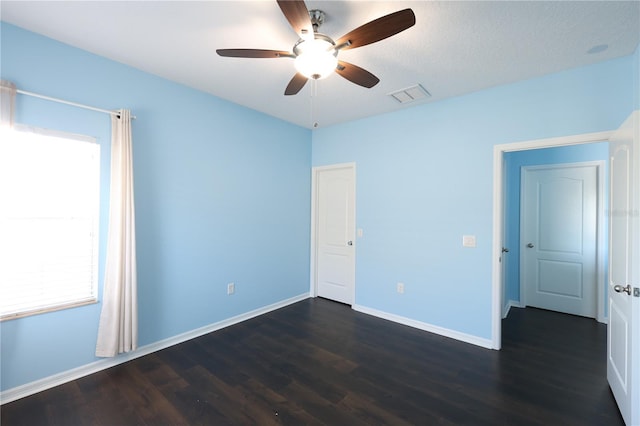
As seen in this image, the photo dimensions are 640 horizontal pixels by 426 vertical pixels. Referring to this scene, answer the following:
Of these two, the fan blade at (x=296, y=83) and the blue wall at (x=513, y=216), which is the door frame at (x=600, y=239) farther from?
the fan blade at (x=296, y=83)

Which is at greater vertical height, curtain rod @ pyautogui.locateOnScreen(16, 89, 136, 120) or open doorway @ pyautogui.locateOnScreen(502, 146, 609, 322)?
curtain rod @ pyautogui.locateOnScreen(16, 89, 136, 120)

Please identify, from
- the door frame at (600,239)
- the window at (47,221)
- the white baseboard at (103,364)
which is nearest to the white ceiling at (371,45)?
the window at (47,221)

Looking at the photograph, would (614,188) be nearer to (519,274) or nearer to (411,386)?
(411,386)

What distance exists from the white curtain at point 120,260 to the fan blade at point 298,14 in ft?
6.18

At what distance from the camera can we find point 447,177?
3223 millimetres

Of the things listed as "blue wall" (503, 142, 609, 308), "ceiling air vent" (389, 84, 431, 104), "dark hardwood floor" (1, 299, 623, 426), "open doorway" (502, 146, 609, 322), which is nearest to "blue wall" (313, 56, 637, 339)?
"ceiling air vent" (389, 84, 431, 104)

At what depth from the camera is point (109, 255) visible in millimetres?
2365

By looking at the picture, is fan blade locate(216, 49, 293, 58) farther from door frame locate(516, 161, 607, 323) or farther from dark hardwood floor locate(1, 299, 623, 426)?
door frame locate(516, 161, 607, 323)

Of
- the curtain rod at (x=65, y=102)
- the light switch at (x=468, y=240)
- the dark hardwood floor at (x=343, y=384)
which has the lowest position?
the dark hardwood floor at (x=343, y=384)

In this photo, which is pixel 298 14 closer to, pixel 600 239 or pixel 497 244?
pixel 497 244

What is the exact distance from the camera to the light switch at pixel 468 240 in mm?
3031

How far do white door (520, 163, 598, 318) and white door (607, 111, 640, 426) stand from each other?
78.4 inches

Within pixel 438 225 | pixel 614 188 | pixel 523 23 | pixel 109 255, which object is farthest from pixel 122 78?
pixel 614 188

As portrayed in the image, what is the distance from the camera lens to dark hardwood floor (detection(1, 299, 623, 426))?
1910mm
